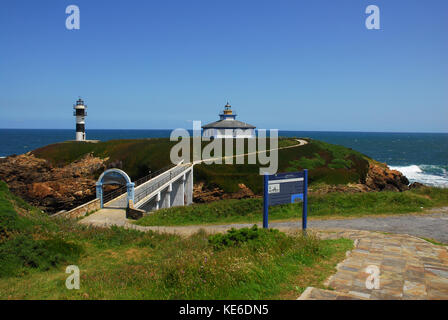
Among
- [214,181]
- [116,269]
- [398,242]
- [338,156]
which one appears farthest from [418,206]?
[338,156]

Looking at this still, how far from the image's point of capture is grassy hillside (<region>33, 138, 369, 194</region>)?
38.9m

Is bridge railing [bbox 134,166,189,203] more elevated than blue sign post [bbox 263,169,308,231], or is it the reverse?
blue sign post [bbox 263,169,308,231]

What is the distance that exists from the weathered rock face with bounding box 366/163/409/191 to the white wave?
9361 mm

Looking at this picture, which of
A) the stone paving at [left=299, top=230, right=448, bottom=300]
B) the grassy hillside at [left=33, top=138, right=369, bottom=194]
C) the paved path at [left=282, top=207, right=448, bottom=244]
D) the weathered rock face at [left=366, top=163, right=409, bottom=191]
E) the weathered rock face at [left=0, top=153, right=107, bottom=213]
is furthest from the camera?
the weathered rock face at [left=366, top=163, right=409, bottom=191]

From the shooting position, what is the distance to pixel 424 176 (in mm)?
61281

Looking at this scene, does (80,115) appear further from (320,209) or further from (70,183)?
(320,209)

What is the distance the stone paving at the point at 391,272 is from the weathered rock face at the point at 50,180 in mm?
36289

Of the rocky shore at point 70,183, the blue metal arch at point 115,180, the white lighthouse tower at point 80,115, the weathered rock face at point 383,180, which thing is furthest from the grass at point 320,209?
the white lighthouse tower at point 80,115

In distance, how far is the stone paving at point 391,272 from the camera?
21.1 ft

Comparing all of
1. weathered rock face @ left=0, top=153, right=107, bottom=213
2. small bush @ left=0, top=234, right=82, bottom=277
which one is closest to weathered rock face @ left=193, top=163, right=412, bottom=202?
weathered rock face @ left=0, top=153, right=107, bottom=213

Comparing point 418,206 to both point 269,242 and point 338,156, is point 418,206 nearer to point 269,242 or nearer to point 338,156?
point 269,242

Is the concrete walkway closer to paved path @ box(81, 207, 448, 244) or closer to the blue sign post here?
paved path @ box(81, 207, 448, 244)

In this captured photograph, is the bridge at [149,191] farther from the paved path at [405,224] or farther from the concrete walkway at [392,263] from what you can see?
the concrete walkway at [392,263]
